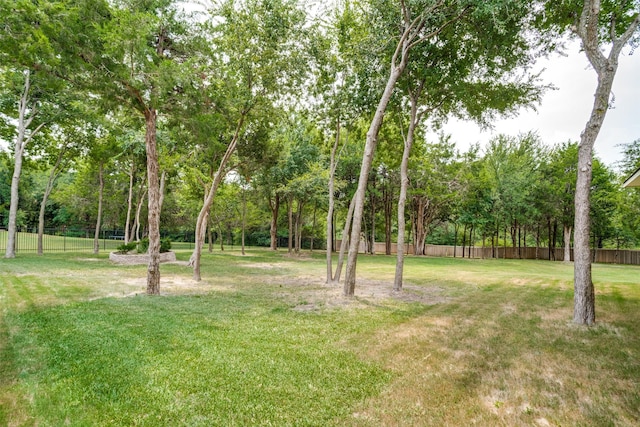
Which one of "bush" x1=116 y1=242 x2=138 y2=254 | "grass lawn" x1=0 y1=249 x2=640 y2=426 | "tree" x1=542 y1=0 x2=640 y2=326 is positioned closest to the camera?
"grass lawn" x1=0 y1=249 x2=640 y2=426

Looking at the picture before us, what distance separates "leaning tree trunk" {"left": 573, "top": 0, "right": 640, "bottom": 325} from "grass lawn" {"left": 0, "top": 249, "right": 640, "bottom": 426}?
60 cm

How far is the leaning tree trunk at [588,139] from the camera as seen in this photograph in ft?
19.5

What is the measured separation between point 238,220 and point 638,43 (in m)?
27.1

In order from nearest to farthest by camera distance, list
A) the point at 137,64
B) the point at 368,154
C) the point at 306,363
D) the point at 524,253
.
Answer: the point at 306,363 → the point at 137,64 → the point at 368,154 → the point at 524,253

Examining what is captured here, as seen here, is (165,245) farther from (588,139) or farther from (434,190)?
(434,190)

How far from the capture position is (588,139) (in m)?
6.13

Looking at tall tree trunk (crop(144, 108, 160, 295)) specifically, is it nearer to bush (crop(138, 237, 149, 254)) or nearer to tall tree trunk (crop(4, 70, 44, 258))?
bush (crop(138, 237, 149, 254))

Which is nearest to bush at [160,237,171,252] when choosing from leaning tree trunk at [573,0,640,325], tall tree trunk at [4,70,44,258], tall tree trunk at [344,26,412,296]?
tall tree trunk at [4,70,44,258]

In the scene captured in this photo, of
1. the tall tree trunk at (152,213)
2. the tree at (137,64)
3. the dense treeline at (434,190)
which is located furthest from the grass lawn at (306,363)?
the dense treeline at (434,190)

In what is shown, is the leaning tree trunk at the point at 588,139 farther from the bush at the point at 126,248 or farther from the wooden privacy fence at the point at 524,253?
the wooden privacy fence at the point at 524,253

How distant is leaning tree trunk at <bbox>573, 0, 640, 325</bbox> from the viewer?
19.5ft

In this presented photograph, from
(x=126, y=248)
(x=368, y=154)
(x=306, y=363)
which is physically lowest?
(x=306, y=363)

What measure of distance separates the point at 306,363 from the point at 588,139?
6.40 metres

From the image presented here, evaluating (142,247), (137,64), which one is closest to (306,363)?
(137,64)
